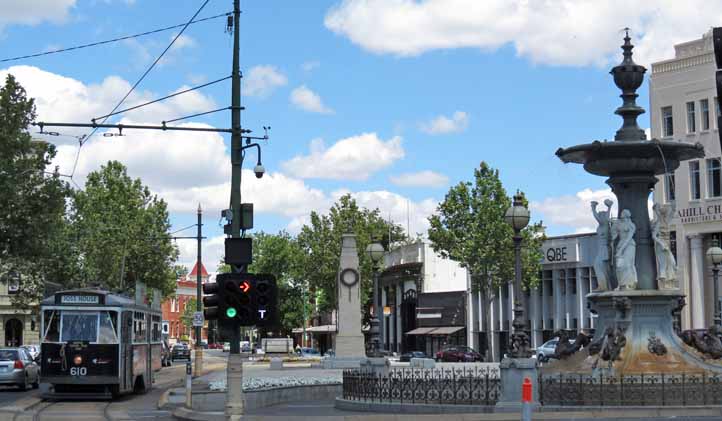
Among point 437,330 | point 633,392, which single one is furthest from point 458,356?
point 633,392

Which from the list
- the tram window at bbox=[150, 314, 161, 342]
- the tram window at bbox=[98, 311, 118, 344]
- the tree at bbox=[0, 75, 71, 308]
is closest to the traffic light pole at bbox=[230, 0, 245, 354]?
the tram window at bbox=[98, 311, 118, 344]

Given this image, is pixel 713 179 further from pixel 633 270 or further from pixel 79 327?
pixel 79 327

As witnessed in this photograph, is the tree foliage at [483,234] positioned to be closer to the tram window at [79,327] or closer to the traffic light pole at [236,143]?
the tram window at [79,327]

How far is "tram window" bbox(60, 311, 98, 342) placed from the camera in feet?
105

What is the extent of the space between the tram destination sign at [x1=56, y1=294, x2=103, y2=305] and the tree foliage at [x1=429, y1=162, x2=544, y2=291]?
39309 mm

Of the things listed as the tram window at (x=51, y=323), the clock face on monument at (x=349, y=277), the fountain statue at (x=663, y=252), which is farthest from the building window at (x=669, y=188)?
the tram window at (x=51, y=323)

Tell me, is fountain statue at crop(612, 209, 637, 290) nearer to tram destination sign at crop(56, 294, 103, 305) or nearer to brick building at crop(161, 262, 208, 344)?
tram destination sign at crop(56, 294, 103, 305)

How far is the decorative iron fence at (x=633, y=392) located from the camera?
74.8ft

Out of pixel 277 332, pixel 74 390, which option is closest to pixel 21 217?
pixel 74 390

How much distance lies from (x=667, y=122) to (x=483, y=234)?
12.8m

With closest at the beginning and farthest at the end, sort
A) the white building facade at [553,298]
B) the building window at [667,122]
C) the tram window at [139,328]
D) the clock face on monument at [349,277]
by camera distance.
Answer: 1. the tram window at [139,328]
2. the clock face on monument at [349,277]
3. the building window at [667,122]
4. the white building facade at [553,298]

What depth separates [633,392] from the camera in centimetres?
2295

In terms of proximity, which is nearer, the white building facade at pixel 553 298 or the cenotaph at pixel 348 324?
the cenotaph at pixel 348 324

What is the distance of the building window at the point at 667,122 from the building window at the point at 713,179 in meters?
3.94
